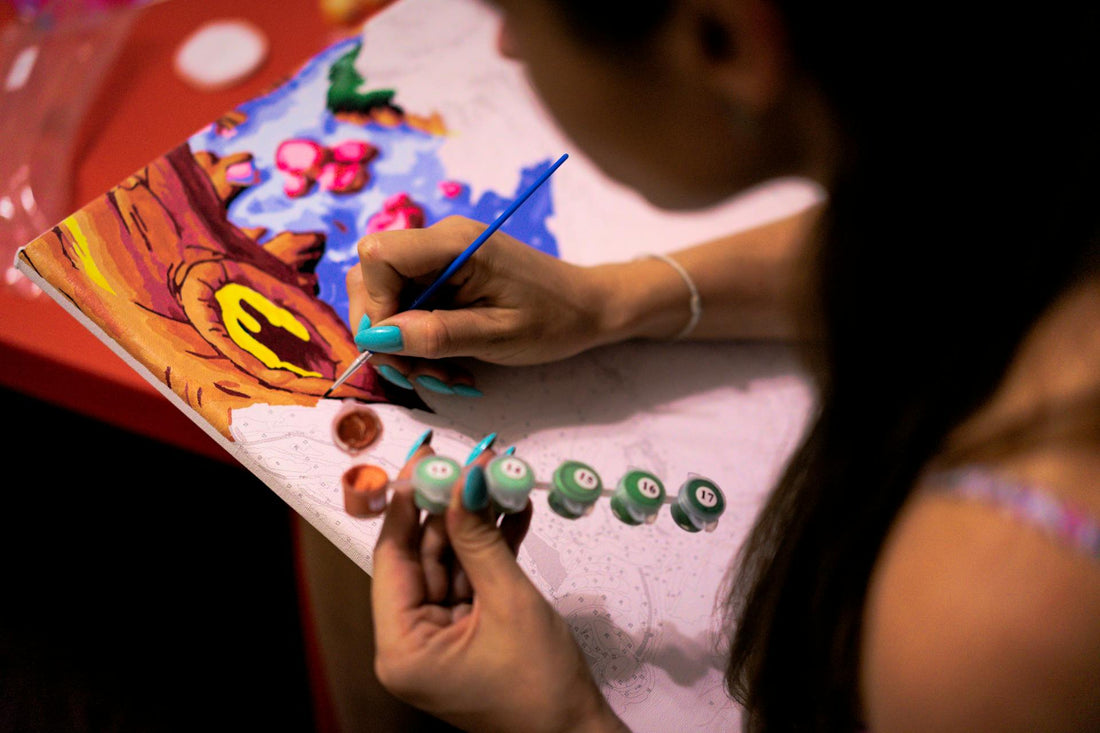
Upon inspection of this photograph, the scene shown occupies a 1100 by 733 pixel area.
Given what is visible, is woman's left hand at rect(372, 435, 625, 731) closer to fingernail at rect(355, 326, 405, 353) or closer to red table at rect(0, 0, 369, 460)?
fingernail at rect(355, 326, 405, 353)

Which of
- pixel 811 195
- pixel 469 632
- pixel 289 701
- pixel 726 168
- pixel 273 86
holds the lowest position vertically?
pixel 289 701

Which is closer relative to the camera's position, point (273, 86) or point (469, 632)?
point (469, 632)

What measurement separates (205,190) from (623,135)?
0.44 m

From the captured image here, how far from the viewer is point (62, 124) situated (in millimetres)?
853

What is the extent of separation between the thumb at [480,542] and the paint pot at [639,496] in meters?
0.10

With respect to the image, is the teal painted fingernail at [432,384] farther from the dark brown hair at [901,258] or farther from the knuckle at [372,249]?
the dark brown hair at [901,258]

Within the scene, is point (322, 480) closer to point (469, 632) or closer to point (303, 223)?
point (469, 632)

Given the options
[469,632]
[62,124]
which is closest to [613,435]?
[469,632]

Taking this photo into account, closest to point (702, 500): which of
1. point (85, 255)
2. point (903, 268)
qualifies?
point (903, 268)

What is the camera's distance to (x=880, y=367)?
46cm

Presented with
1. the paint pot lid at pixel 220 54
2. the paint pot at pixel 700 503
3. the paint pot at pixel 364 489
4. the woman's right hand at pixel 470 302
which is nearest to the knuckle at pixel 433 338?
the woman's right hand at pixel 470 302

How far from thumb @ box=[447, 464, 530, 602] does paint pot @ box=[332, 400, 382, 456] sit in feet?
0.50

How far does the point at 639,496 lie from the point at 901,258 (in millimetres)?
225

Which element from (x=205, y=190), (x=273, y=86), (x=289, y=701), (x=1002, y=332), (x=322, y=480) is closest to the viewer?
(x=1002, y=332)
